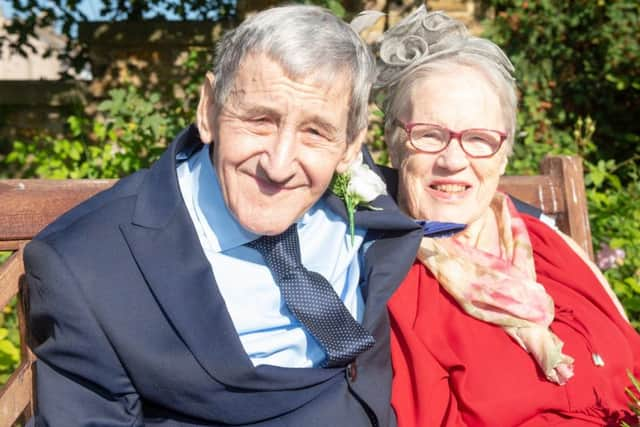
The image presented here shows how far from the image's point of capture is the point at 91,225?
191 cm

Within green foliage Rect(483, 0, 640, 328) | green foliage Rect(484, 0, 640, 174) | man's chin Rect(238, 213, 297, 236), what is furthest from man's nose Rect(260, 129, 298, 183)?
green foliage Rect(484, 0, 640, 174)

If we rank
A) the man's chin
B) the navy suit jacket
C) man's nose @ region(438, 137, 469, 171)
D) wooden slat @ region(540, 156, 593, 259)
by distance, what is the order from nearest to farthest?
1. the navy suit jacket
2. the man's chin
3. man's nose @ region(438, 137, 469, 171)
4. wooden slat @ region(540, 156, 593, 259)

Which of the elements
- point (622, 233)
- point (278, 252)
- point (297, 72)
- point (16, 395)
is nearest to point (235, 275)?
point (278, 252)

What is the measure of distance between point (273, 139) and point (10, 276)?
32.7 inches

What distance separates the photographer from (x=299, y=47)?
1927 mm

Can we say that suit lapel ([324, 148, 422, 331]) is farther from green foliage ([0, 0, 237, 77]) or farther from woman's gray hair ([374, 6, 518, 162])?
green foliage ([0, 0, 237, 77])

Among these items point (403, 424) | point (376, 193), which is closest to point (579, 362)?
point (403, 424)

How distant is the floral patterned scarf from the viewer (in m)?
2.36

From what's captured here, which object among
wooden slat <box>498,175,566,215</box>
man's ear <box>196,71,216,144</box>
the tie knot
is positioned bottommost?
wooden slat <box>498,175,566,215</box>

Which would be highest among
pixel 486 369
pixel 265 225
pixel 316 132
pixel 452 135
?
pixel 316 132

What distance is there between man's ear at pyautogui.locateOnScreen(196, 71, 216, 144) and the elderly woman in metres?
0.73

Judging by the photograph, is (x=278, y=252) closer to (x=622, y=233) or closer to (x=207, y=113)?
(x=207, y=113)

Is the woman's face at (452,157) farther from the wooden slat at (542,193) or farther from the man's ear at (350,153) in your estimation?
the wooden slat at (542,193)

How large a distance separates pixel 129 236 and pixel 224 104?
0.43 metres
